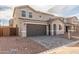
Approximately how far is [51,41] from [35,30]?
0.81ft

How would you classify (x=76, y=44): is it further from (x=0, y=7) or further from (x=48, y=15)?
(x=0, y=7)

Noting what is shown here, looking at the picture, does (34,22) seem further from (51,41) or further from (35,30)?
(51,41)

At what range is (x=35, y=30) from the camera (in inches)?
78.8

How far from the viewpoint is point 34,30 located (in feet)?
6.56

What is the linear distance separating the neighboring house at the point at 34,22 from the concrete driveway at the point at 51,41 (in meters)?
0.05

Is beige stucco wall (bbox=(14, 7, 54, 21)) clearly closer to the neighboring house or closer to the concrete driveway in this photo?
the neighboring house

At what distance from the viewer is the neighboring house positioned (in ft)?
6.36

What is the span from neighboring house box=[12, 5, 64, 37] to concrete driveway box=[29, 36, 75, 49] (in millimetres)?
54

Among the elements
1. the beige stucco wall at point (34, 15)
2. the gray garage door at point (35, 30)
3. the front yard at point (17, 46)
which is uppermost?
the beige stucco wall at point (34, 15)

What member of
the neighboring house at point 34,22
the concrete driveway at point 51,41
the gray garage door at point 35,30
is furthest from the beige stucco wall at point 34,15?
the concrete driveway at point 51,41

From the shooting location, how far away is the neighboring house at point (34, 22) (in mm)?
1938

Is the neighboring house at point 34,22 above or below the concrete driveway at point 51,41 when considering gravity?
above

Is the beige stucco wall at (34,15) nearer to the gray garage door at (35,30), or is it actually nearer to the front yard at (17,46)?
the gray garage door at (35,30)
